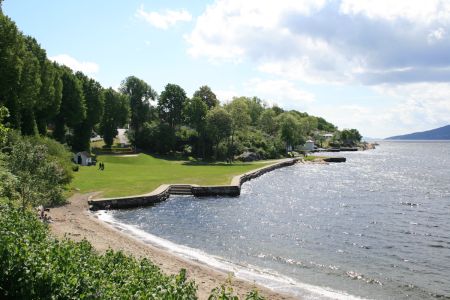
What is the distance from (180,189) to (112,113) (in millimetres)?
60672

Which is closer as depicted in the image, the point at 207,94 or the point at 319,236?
the point at 319,236

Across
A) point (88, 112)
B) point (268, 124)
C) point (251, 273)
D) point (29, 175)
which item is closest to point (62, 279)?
point (251, 273)

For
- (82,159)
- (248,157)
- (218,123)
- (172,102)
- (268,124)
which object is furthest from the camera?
(268,124)

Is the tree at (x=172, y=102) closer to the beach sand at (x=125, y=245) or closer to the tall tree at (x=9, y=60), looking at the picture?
the tall tree at (x=9, y=60)

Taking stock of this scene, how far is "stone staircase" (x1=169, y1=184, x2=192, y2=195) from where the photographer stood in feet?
196

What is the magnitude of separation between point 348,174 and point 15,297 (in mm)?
86964

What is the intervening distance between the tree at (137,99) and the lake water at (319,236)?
76.6m

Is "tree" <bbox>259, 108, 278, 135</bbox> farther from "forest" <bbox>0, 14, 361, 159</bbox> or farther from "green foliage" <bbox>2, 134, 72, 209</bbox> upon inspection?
"green foliage" <bbox>2, 134, 72, 209</bbox>

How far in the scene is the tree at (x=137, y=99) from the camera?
134 meters

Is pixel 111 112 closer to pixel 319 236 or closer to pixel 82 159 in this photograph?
pixel 82 159

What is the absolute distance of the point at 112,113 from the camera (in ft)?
374

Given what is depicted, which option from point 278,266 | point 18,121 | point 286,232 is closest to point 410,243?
point 286,232

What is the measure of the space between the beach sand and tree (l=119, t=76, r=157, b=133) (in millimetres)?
88776

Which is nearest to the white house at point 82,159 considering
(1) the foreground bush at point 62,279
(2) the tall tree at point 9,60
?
(2) the tall tree at point 9,60
